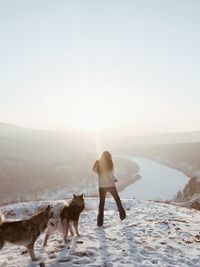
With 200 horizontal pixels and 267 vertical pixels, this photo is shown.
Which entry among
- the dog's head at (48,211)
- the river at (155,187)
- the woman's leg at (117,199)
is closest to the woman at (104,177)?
the woman's leg at (117,199)

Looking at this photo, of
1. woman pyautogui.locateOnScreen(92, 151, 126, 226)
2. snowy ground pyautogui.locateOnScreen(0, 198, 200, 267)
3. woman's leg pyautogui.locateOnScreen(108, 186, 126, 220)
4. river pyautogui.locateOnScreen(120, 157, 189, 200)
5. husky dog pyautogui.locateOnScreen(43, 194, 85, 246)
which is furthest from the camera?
river pyautogui.locateOnScreen(120, 157, 189, 200)

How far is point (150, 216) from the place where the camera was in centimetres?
1817

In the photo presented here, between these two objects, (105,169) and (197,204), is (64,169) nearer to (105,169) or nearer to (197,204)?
(197,204)

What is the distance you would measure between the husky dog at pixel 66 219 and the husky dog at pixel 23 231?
136cm

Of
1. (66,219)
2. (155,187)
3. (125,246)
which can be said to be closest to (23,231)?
(66,219)

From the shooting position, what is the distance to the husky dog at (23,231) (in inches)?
396

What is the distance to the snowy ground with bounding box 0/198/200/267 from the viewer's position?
35.1 feet

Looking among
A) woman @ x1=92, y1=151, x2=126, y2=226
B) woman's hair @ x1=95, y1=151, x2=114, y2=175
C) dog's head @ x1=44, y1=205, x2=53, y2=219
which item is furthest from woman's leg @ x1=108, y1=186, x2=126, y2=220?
dog's head @ x1=44, y1=205, x2=53, y2=219

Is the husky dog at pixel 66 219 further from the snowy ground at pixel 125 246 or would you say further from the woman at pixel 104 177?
the woman at pixel 104 177

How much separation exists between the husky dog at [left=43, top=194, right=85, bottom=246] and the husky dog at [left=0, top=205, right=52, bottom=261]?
4.47 feet

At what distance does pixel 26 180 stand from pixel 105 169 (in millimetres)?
159472

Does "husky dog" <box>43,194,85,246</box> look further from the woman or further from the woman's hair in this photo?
the woman's hair

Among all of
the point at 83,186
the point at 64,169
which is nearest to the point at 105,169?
the point at 83,186

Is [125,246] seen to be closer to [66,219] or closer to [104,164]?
[66,219]
